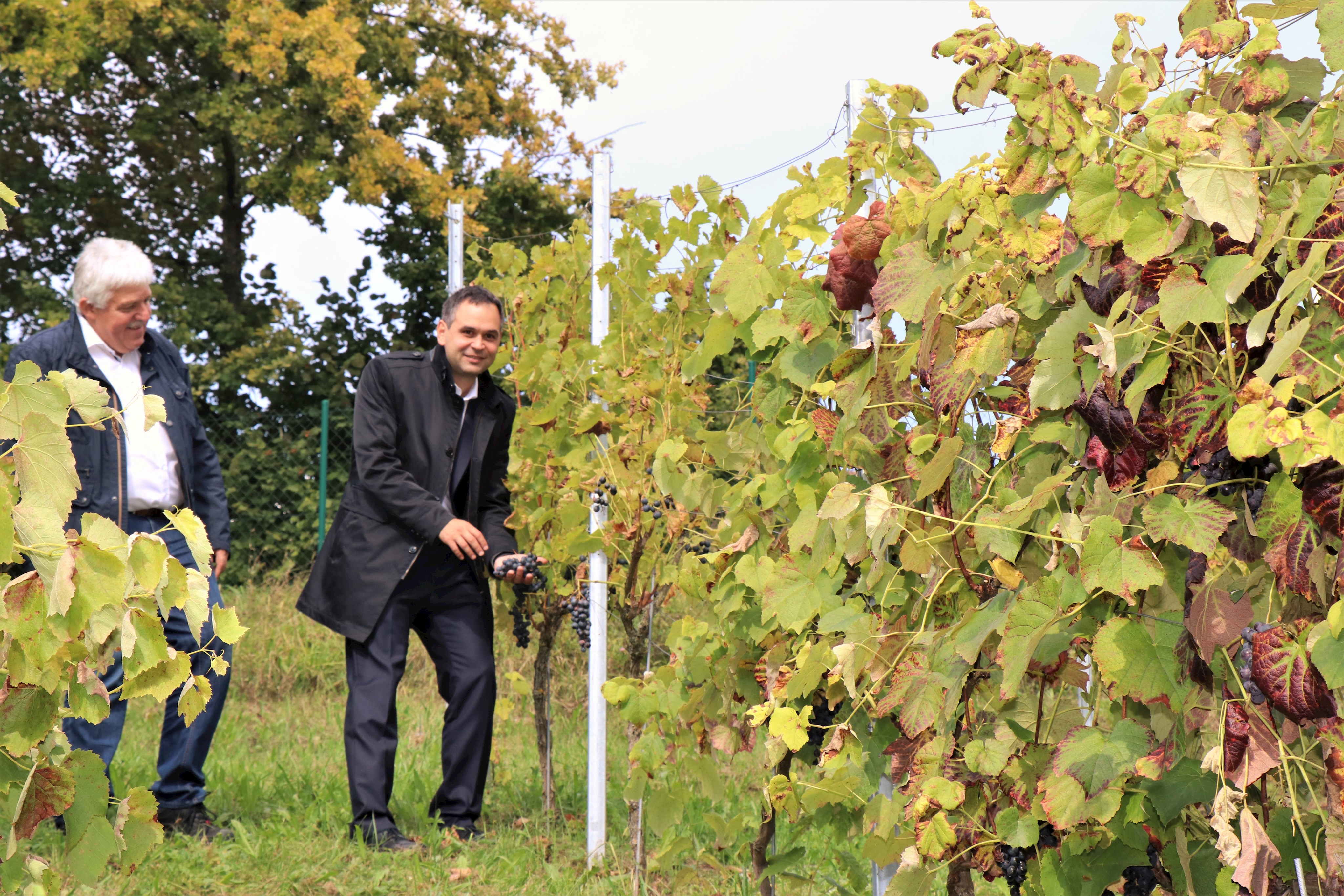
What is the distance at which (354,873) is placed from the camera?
3643 millimetres

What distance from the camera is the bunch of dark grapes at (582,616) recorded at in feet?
12.8

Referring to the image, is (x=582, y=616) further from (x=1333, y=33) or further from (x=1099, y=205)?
(x=1333, y=33)

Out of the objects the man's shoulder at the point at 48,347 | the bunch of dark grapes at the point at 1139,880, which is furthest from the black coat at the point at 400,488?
the bunch of dark grapes at the point at 1139,880

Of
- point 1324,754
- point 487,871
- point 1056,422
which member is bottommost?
point 487,871

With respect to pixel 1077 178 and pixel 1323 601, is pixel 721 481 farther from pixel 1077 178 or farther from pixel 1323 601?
pixel 1323 601

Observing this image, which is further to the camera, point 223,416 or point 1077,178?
point 223,416

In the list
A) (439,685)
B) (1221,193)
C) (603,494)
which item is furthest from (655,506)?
(1221,193)

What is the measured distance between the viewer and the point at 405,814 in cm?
437

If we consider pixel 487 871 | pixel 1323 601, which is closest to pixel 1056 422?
pixel 1323 601

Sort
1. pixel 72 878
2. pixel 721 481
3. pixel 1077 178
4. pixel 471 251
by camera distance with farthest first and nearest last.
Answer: pixel 471 251, pixel 72 878, pixel 721 481, pixel 1077 178

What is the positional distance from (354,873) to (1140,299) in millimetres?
3113

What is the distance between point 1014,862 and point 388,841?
8.64 ft

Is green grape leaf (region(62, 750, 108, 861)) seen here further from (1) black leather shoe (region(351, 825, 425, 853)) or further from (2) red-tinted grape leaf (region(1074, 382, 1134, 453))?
(1) black leather shoe (region(351, 825, 425, 853))

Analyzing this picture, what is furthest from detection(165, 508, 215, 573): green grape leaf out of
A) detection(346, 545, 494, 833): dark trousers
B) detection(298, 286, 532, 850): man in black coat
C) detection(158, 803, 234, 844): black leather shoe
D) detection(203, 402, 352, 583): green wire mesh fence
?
detection(203, 402, 352, 583): green wire mesh fence
